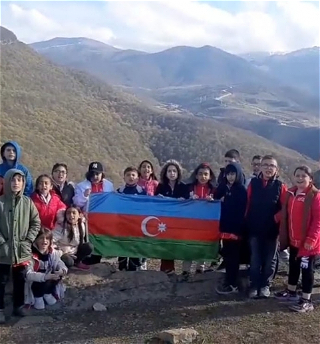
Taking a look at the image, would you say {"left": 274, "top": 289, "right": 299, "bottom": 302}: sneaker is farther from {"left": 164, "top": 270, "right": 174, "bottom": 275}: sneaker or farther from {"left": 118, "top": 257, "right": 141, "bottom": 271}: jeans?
{"left": 118, "top": 257, "right": 141, "bottom": 271}: jeans

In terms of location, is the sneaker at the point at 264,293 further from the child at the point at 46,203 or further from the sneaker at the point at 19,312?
the sneaker at the point at 19,312

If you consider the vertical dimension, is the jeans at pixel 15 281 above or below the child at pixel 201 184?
below

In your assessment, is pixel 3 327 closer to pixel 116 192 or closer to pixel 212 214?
pixel 116 192

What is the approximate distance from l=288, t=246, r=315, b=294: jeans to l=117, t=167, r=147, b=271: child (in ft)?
8.89

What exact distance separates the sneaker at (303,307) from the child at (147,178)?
2.96 metres

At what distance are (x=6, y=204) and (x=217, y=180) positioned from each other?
11.5ft

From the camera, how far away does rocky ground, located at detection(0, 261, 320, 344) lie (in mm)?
6974

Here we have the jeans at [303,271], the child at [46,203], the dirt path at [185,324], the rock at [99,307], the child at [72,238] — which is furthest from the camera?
the child at [72,238]

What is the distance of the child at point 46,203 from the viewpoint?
8148 mm

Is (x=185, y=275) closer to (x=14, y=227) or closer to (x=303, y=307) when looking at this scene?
(x=303, y=307)

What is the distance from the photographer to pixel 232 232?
27.3 ft

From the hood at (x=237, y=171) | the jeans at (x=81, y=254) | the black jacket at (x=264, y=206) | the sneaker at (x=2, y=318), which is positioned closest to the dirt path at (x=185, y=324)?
the sneaker at (x=2, y=318)

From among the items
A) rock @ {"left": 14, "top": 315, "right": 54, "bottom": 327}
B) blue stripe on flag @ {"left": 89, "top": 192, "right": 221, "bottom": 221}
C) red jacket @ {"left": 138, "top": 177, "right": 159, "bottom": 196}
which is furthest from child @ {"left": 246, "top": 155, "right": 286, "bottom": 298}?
rock @ {"left": 14, "top": 315, "right": 54, "bottom": 327}

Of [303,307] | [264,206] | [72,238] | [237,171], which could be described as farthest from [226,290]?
[72,238]
